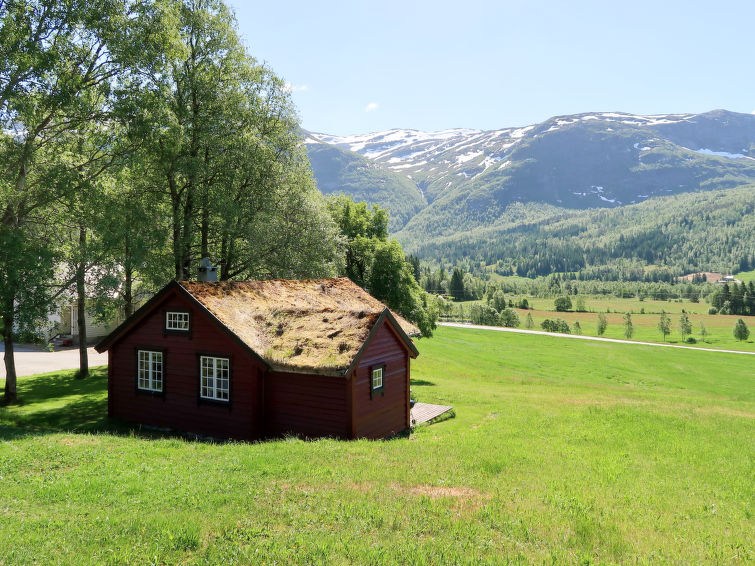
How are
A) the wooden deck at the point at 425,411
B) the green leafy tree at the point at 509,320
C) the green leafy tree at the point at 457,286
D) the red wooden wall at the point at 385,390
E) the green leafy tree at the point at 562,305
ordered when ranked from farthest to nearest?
the green leafy tree at the point at 457,286 → the green leafy tree at the point at 562,305 → the green leafy tree at the point at 509,320 → the wooden deck at the point at 425,411 → the red wooden wall at the point at 385,390

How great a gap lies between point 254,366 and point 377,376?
187 inches

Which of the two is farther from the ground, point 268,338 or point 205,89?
point 205,89

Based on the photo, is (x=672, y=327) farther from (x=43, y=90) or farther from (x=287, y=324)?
(x=43, y=90)

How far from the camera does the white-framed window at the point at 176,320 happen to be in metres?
19.9

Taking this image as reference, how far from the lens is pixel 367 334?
60.3ft

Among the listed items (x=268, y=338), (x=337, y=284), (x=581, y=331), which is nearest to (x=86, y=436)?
(x=268, y=338)

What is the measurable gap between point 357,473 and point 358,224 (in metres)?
33.4

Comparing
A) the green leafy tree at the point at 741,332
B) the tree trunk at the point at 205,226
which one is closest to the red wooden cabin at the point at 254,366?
the tree trunk at the point at 205,226

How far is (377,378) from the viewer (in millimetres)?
19625

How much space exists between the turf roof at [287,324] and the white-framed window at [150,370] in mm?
3581

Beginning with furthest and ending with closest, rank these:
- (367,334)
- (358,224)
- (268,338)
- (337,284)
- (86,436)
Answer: (358,224) → (337,284) → (268,338) → (367,334) → (86,436)

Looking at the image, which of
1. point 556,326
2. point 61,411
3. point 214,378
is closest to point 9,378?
point 61,411

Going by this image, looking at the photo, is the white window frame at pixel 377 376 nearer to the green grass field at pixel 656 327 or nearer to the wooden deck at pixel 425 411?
the wooden deck at pixel 425 411

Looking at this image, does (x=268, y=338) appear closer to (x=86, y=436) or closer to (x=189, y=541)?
(x=86, y=436)
